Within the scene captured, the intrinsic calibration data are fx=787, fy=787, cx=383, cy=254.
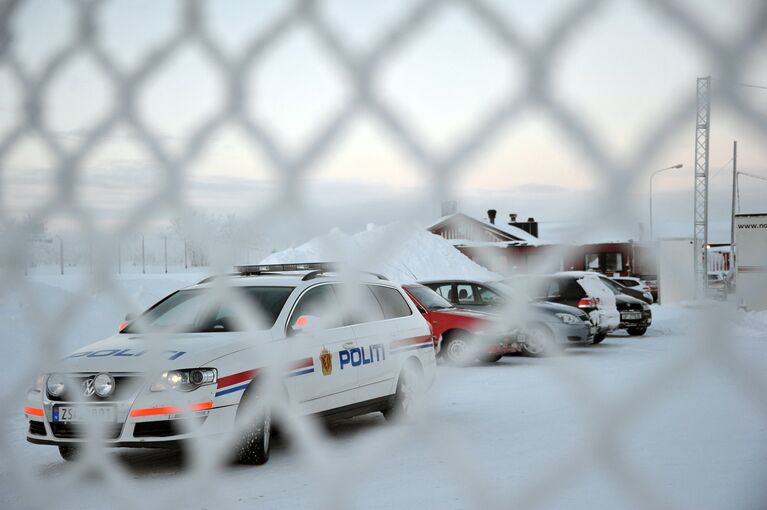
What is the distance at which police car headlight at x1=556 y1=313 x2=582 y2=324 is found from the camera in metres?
15.0

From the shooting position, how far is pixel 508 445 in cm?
701

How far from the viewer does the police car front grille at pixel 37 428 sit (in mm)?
5988

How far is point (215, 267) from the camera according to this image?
143 centimetres

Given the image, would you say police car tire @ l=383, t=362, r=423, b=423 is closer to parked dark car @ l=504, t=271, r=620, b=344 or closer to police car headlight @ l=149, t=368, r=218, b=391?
police car headlight @ l=149, t=368, r=218, b=391

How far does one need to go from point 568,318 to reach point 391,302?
24.6 ft

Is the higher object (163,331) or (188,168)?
(188,168)

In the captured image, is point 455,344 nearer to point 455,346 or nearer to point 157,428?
point 455,346

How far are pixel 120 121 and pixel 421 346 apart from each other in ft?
23.6

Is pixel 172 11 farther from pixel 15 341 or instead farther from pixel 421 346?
pixel 15 341

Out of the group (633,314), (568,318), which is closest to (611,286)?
(633,314)

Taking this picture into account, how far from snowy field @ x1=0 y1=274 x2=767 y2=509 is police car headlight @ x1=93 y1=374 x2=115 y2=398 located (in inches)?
20.7

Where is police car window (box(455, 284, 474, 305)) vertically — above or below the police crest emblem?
below

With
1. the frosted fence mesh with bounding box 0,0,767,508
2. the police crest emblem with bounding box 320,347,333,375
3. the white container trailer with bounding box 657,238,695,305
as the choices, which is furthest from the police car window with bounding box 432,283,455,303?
the white container trailer with bounding box 657,238,695,305

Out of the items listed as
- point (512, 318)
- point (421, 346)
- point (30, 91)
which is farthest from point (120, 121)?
point (421, 346)
